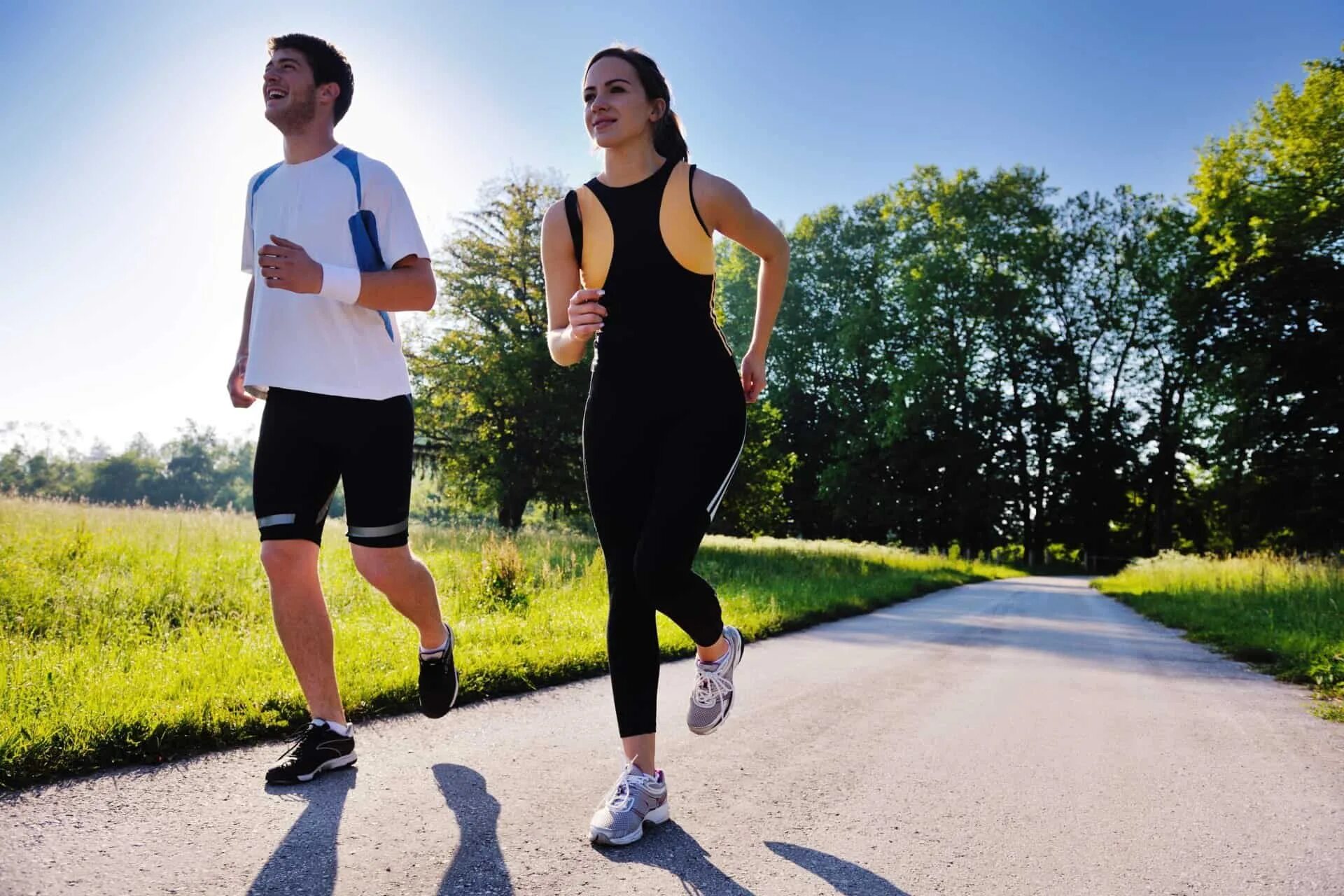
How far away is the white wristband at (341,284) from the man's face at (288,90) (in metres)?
0.71

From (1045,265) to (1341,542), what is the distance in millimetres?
23519

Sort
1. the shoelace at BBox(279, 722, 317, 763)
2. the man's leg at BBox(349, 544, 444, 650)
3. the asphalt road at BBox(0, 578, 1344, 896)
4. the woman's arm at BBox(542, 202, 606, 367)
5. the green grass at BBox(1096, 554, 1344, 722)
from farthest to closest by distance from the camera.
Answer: the green grass at BBox(1096, 554, 1344, 722), the man's leg at BBox(349, 544, 444, 650), the shoelace at BBox(279, 722, 317, 763), the woman's arm at BBox(542, 202, 606, 367), the asphalt road at BBox(0, 578, 1344, 896)

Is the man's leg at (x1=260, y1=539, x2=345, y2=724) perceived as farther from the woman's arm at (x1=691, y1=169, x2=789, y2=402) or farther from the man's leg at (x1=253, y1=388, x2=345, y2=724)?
the woman's arm at (x1=691, y1=169, x2=789, y2=402)

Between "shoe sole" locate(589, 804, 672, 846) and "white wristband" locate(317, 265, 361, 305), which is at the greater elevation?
"white wristband" locate(317, 265, 361, 305)

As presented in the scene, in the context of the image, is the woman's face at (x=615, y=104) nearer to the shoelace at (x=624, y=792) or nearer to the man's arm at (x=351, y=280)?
the man's arm at (x=351, y=280)

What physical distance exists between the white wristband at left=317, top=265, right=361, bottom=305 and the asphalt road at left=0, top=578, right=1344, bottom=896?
1.58m

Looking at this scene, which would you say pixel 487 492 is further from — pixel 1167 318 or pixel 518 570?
pixel 1167 318

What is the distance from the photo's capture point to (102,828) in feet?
7.64

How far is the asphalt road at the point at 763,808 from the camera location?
213 cm

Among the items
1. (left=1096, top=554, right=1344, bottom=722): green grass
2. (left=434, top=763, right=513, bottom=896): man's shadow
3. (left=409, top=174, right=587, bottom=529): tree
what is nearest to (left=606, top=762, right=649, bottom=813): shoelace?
(left=434, top=763, right=513, bottom=896): man's shadow

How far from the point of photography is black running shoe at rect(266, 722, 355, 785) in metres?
2.79

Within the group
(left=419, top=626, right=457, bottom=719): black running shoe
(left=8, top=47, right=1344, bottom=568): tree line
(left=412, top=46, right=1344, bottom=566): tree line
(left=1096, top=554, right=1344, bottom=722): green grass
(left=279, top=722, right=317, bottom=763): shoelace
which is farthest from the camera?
(left=412, top=46, right=1344, bottom=566): tree line

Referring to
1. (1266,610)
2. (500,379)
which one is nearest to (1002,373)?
(500,379)

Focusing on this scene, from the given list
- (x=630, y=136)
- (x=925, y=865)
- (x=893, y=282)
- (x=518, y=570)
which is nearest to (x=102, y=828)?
(x=925, y=865)
